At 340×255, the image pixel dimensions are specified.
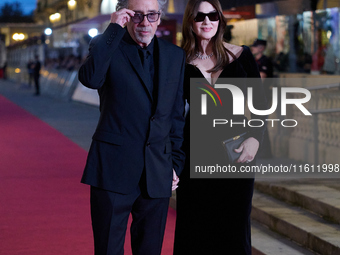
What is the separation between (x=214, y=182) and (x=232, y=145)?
0.29m

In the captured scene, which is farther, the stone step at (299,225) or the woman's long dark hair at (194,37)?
the stone step at (299,225)

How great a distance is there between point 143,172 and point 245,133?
81 centimetres

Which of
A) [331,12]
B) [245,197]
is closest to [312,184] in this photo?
[245,197]

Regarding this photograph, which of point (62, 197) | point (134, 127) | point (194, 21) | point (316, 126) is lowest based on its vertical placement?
point (62, 197)

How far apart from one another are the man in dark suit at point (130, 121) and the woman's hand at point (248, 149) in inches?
24.2

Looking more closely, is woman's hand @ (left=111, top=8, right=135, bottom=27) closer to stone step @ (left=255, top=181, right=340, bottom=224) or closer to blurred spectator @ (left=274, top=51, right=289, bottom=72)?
stone step @ (left=255, top=181, right=340, bottom=224)

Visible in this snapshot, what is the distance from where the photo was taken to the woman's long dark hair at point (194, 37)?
3748mm

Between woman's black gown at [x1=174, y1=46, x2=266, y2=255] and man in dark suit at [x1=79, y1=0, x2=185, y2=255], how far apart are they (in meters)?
0.55

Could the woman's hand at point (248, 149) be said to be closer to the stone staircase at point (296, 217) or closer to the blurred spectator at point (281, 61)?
the stone staircase at point (296, 217)

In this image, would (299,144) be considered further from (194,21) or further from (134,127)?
(134,127)

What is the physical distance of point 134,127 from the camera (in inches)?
125

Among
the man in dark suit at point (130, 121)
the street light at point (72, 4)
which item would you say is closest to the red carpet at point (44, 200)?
the man in dark suit at point (130, 121)

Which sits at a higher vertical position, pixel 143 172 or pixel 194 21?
pixel 194 21

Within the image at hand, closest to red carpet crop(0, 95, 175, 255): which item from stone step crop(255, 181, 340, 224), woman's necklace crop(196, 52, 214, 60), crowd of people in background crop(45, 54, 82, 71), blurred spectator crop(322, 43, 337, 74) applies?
stone step crop(255, 181, 340, 224)
